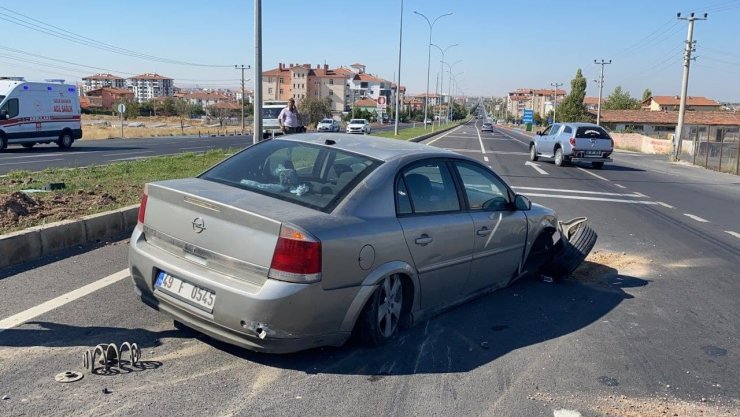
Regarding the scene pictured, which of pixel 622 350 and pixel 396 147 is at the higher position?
pixel 396 147

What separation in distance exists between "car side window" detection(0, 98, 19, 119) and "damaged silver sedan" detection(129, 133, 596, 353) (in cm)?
2318

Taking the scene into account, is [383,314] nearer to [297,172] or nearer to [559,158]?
[297,172]

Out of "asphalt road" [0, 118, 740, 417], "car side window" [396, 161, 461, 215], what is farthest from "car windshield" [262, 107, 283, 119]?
"car side window" [396, 161, 461, 215]

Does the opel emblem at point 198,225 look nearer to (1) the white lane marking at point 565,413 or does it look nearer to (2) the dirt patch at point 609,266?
(1) the white lane marking at point 565,413

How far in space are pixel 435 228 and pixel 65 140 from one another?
2661 cm

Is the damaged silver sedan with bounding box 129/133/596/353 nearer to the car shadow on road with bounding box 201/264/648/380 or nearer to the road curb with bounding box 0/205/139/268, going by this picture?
the car shadow on road with bounding box 201/264/648/380

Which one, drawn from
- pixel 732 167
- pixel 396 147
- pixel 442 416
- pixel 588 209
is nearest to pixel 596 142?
pixel 732 167

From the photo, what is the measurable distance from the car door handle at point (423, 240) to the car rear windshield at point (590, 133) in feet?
65.7

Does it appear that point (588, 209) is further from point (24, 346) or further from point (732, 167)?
point (732, 167)

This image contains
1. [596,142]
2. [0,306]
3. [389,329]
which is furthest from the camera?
[596,142]

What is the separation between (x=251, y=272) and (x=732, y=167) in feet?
87.0

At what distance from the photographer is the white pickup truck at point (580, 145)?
23062 mm

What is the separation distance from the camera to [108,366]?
3887mm

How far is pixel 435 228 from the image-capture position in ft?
15.6
